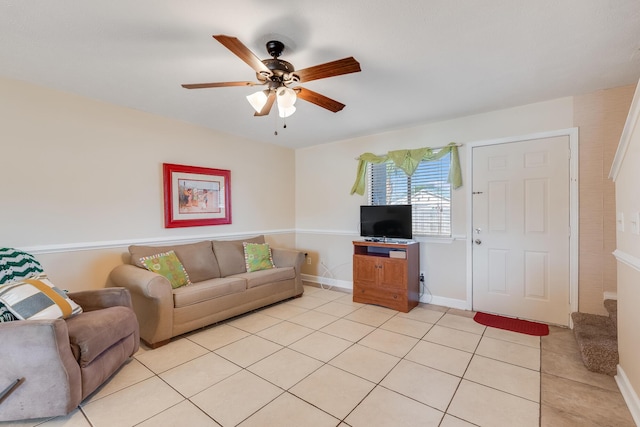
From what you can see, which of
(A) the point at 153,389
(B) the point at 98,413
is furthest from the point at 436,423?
(B) the point at 98,413

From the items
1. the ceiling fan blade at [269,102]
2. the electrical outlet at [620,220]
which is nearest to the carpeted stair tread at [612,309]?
the electrical outlet at [620,220]

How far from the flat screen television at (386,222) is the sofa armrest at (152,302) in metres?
2.56

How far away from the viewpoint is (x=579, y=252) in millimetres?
2879

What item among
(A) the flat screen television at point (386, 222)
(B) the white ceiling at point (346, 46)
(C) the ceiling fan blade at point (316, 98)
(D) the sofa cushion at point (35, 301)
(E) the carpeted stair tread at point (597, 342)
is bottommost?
(E) the carpeted stair tread at point (597, 342)

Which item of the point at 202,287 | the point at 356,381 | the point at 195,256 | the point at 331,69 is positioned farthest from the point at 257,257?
the point at 331,69

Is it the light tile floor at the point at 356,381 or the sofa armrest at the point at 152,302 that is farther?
the sofa armrest at the point at 152,302

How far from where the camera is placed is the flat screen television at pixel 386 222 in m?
3.69

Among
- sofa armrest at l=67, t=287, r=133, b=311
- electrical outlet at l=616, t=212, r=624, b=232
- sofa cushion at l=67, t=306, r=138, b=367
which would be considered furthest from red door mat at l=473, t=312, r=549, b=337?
sofa armrest at l=67, t=287, r=133, b=311

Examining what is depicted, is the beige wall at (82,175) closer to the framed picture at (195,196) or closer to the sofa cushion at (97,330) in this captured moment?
the framed picture at (195,196)

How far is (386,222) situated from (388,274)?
70 cm

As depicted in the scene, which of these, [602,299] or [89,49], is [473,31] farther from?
[602,299]

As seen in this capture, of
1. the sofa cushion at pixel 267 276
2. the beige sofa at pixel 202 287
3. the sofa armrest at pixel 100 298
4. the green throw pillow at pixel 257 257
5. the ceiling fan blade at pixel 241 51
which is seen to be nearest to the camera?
the ceiling fan blade at pixel 241 51

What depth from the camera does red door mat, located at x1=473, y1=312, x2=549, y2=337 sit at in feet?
9.50

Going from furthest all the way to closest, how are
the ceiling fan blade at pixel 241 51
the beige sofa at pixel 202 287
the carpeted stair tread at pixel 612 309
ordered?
the beige sofa at pixel 202 287 → the carpeted stair tread at pixel 612 309 → the ceiling fan blade at pixel 241 51
